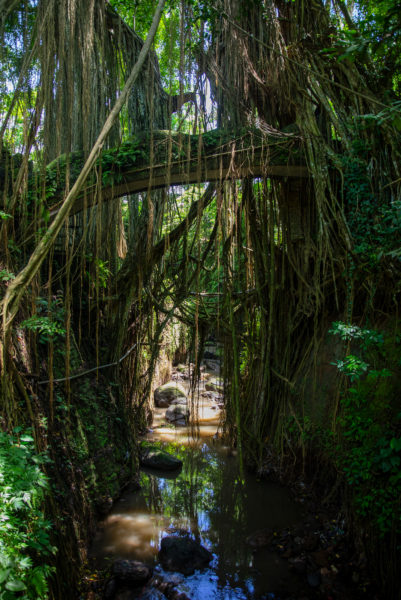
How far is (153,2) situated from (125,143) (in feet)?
5.68

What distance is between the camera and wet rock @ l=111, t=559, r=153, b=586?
2711mm

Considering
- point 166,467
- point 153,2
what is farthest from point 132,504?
point 153,2

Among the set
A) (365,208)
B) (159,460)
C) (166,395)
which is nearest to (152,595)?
(159,460)

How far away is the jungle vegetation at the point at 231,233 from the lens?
97.3 inches

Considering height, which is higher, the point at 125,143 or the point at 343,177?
the point at 125,143

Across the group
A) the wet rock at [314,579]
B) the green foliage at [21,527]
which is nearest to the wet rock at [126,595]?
the green foliage at [21,527]

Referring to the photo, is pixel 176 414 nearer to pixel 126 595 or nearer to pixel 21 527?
pixel 126 595

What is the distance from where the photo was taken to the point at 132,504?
3.81m

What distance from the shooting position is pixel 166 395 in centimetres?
714

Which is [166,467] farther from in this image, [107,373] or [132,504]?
[107,373]

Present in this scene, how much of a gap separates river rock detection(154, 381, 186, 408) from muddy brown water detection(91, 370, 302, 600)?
6.56 ft

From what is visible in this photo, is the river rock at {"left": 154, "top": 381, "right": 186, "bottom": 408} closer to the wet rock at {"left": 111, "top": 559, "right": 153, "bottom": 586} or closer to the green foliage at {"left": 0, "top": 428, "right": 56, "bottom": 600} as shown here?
the wet rock at {"left": 111, "top": 559, "right": 153, "bottom": 586}

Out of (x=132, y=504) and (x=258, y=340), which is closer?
(x=132, y=504)

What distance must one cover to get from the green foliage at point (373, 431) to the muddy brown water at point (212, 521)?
2.69 ft
